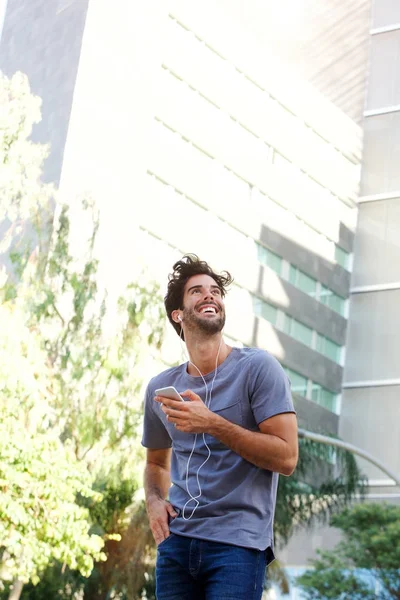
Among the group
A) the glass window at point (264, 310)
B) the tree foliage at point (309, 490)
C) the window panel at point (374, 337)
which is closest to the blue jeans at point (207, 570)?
the tree foliage at point (309, 490)

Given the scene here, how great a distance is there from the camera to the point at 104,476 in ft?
72.6

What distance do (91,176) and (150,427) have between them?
33811 mm

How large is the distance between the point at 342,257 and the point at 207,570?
151 ft

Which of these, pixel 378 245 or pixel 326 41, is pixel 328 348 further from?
pixel 326 41

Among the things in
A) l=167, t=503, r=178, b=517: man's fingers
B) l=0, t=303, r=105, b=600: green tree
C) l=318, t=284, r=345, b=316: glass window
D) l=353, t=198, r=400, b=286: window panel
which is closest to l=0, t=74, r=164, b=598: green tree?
l=0, t=303, r=105, b=600: green tree

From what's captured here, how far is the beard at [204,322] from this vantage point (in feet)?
9.64

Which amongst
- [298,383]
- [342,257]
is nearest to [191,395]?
[298,383]

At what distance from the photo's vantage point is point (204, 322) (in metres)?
2.96

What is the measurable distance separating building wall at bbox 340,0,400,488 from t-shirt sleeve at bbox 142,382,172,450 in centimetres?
4236

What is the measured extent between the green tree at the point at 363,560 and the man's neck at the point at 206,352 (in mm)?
Answer: 21739

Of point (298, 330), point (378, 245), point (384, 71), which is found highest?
point (384, 71)

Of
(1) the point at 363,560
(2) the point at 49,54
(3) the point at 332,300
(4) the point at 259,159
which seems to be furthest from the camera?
(3) the point at 332,300

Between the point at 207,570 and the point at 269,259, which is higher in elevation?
A: the point at 269,259

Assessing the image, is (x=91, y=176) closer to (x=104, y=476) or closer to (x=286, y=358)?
(x=286, y=358)
